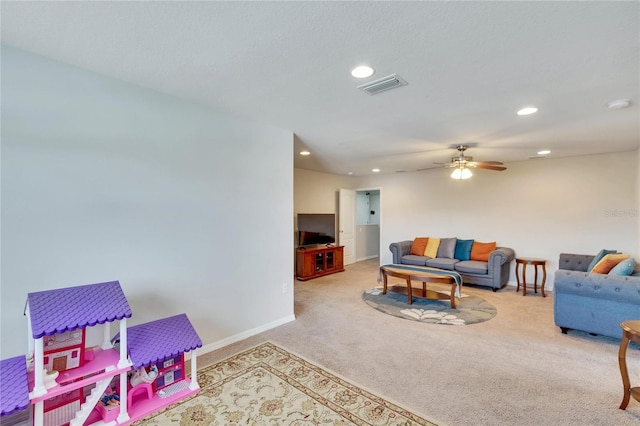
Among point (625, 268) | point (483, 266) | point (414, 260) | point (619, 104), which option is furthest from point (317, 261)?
point (619, 104)

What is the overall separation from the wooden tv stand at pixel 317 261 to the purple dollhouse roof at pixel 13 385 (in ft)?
14.7

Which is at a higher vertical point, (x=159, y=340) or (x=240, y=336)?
(x=159, y=340)

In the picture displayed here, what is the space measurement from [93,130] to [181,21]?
1.23 m

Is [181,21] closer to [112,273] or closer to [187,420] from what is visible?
[112,273]

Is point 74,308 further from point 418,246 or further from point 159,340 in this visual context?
point 418,246

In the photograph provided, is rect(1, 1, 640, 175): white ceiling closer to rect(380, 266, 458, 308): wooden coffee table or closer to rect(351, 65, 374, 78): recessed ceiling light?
rect(351, 65, 374, 78): recessed ceiling light

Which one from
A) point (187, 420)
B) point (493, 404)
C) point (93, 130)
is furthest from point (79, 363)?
point (493, 404)

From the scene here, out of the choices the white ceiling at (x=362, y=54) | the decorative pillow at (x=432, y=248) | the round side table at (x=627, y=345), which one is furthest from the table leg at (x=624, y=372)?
the decorative pillow at (x=432, y=248)

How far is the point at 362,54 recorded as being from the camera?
188 centimetres

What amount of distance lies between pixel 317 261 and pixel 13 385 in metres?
5.12

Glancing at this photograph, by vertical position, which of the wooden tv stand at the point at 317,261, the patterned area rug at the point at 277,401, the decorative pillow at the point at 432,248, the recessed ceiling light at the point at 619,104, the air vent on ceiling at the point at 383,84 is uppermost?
the air vent on ceiling at the point at 383,84

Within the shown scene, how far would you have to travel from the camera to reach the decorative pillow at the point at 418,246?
20.9 feet

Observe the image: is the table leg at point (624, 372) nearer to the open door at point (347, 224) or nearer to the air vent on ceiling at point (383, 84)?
the air vent on ceiling at point (383, 84)

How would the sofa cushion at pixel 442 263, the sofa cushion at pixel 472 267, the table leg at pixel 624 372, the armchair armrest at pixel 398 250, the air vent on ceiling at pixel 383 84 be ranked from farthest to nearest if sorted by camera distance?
the armchair armrest at pixel 398 250, the sofa cushion at pixel 442 263, the sofa cushion at pixel 472 267, the air vent on ceiling at pixel 383 84, the table leg at pixel 624 372
